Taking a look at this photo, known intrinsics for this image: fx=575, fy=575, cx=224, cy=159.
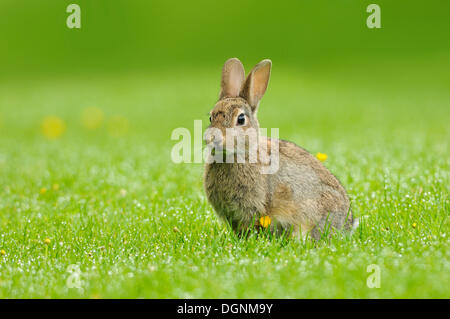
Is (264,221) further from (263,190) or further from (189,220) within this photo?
(189,220)

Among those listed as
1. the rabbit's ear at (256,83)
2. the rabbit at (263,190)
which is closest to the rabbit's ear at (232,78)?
the rabbit at (263,190)

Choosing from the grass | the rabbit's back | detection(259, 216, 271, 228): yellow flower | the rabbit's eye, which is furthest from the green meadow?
the rabbit's eye

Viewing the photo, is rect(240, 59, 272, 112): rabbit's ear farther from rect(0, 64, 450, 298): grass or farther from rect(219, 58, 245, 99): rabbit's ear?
rect(0, 64, 450, 298): grass

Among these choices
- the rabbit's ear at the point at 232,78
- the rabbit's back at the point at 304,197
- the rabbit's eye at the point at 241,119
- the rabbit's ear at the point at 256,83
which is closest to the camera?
the rabbit's eye at the point at 241,119

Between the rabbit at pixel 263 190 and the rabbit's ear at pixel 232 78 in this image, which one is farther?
the rabbit's ear at pixel 232 78

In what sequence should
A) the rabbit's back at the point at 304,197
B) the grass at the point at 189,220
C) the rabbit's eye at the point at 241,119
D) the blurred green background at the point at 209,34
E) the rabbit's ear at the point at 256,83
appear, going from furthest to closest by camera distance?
the blurred green background at the point at 209,34
the rabbit's ear at the point at 256,83
the rabbit's back at the point at 304,197
the rabbit's eye at the point at 241,119
the grass at the point at 189,220

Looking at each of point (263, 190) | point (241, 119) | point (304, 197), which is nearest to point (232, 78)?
point (241, 119)

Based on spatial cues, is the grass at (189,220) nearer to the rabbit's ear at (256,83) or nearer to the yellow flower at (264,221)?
the yellow flower at (264,221)
